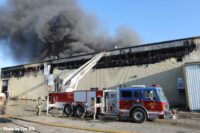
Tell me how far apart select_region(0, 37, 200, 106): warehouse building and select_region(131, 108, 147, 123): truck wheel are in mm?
8468

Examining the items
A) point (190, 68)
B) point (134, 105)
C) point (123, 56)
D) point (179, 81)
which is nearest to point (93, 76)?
point (123, 56)

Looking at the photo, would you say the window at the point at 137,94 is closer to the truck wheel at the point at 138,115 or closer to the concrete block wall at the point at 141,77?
the truck wheel at the point at 138,115

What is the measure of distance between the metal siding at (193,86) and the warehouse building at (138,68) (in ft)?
8.46

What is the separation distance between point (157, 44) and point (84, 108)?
11.2 m

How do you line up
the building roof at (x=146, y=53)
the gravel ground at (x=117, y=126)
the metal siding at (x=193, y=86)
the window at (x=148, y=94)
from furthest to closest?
1. the building roof at (x=146, y=53)
2. the metal siding at (x=193, y=86)
3. the window at (x=148, y=94)
4. the gravel ground at (x=117, y=126)

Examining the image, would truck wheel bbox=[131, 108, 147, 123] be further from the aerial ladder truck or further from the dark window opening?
the aerial ladder truck

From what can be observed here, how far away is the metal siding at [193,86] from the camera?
15872mm

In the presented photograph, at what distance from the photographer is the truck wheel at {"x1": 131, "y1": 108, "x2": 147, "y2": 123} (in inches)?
459

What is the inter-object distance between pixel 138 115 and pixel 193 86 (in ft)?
21.1

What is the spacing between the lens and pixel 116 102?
42.5 feet

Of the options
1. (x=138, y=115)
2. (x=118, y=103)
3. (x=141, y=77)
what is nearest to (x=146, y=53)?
(x=141, y=77)

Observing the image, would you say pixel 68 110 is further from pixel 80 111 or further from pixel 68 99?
pixel 80 111

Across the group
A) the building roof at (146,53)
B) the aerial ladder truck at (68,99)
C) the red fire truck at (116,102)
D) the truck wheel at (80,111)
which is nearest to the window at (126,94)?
the red fire truck at (116,102)

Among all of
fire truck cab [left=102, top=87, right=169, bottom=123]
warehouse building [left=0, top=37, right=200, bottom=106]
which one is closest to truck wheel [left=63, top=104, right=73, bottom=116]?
fire truck cab [left=102, top=87, right=169, bottom=123]
